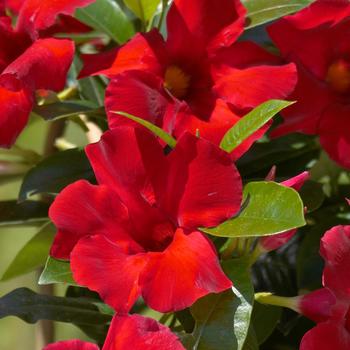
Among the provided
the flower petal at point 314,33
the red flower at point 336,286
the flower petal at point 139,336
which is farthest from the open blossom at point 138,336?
the flower petal at point 314,33

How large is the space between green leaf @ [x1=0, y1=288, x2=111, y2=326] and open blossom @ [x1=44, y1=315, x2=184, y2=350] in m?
0.13

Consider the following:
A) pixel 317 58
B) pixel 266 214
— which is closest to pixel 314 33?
pixel 317 58

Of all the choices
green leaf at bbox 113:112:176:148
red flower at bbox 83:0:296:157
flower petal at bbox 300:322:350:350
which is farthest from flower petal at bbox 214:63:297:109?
flower petal at bbox 300:322:350:350

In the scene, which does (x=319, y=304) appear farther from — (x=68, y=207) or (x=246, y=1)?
(x=246, y=1)

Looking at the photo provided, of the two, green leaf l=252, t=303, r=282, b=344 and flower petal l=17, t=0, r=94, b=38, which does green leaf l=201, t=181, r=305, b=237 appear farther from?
flower petal l=17, t=0, r=94, b=38

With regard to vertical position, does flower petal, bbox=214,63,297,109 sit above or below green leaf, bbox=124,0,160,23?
below

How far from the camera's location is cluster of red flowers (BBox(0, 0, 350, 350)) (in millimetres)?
603

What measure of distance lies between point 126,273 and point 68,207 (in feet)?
0.21

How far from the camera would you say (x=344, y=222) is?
85 centimetres

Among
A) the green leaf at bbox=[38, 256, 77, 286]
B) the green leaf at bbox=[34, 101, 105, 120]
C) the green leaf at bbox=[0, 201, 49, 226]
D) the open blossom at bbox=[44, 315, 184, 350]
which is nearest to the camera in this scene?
the open blossom at bbox=[44, 315, 184, 350]

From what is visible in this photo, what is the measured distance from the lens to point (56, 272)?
27.2 inches

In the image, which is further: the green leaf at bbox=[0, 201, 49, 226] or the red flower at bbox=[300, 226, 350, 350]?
the green leaf at bbox=[0, 201, 49, 226]

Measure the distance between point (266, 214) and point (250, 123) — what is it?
0.08 metres

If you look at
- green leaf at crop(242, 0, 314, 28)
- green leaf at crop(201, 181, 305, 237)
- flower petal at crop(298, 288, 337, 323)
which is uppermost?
green leaf at crop(242, 0, 314, 28)
